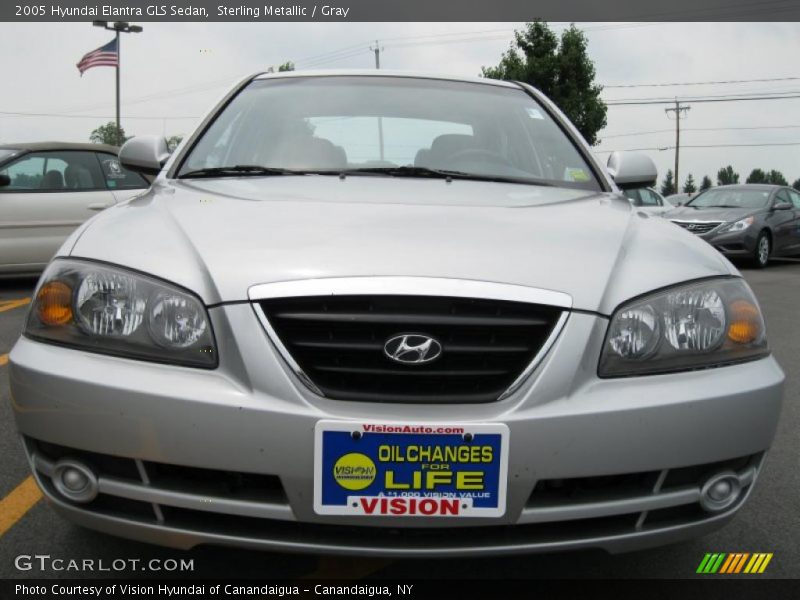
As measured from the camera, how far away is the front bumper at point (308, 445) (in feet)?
5.29

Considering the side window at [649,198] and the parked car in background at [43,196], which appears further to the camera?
the side window at [649,198]

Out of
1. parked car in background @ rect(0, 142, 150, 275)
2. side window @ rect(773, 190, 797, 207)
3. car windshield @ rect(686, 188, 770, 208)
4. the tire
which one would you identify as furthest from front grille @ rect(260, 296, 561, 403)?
side window @ rect(773, 190, 797, 207)

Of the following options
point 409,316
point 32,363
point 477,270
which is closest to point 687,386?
point 477,270

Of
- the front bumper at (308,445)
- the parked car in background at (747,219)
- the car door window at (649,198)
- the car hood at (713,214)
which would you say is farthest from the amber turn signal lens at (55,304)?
the car door window at (649,198)

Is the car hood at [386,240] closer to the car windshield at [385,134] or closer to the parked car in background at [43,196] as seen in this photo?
the car windshield at [385,134]

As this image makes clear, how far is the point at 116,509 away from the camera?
1.75 meters

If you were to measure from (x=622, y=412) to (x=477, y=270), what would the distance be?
1.38 feet

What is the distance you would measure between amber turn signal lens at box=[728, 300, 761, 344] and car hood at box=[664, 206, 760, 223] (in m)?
11.3

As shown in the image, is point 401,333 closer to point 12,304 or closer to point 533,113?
point 533,113

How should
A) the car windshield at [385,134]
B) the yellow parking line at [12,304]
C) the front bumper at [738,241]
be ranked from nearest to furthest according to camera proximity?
the car windshield at [385,134]
the yellow parking line at [12,304]
the front bumper at [738,241]

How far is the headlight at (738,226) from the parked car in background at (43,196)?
879 centimetres

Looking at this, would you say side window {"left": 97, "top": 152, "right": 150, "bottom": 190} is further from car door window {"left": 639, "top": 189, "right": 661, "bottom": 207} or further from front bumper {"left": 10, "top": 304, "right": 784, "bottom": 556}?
car door window {"left": 639, "top": 189, "right": 661, "bottom": 207}

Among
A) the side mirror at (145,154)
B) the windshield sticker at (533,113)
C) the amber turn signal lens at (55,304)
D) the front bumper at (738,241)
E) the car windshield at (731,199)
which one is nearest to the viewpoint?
the amber turn signal lens at (55,304)

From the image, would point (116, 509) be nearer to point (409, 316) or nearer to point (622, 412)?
point (409, 316)
